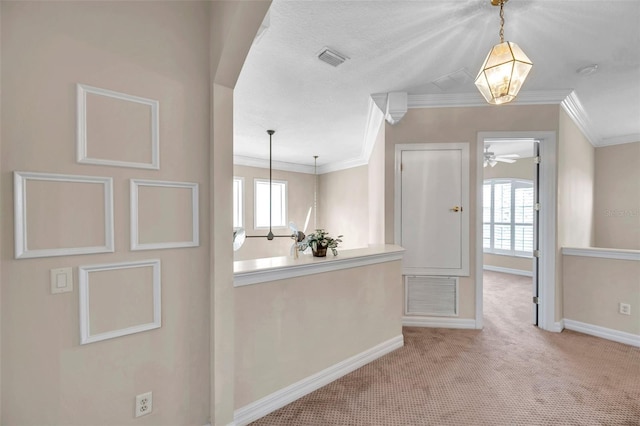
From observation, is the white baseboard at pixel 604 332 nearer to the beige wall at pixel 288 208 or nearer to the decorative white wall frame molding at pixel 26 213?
the decorative white wall frame molding at pixel 26 213

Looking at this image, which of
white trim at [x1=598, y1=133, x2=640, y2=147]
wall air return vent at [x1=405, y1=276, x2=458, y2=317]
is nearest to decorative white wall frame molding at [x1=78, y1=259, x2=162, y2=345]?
wall air return vent at [x1=405, y1=276, x2=458, y2=317]

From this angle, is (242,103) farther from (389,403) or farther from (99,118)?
(389,403)

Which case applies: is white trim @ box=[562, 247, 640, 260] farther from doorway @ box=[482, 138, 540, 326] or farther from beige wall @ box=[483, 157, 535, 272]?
beige wall @ box=[483, 157, 535, 272]

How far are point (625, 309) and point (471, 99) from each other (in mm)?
2712

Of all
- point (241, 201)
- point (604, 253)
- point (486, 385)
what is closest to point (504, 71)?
point (486, 385)

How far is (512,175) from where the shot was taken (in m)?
6.54

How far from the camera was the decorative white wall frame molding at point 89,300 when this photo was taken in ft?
4.34

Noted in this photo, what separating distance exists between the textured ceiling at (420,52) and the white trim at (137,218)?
45.9 inches

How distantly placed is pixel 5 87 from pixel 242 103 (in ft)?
7.91

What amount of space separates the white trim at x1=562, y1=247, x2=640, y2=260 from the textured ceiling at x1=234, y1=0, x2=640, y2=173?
1.68 meters

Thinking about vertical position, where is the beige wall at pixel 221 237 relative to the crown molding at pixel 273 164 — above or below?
below

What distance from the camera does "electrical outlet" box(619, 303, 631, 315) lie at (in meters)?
3.01

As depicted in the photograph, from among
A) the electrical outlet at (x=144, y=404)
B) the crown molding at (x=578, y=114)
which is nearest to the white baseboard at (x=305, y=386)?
the electrical outlet at (x=144, y=404)

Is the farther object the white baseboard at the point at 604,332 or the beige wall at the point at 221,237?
the white baseboard at the point at 604,332
